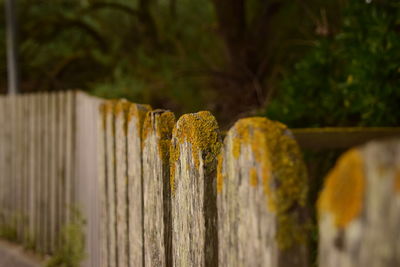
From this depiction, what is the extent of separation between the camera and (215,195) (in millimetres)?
2010

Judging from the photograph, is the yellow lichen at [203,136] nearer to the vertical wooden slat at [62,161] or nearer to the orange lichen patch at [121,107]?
the orange lichen patch at [121,107]

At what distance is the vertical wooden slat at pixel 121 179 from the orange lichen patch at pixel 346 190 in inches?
81.9

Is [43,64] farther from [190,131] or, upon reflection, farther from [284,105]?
[190,131]

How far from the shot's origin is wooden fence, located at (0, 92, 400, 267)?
1126 mm

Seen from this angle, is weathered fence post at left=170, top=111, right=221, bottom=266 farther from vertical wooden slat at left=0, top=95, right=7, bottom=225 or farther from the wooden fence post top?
vertical wooden slat at left=0, top=95, right=7, bottom=225

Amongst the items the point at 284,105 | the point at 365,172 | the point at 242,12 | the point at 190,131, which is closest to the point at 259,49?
the point at 242,12

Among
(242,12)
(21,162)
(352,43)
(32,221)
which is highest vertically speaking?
(242,12)

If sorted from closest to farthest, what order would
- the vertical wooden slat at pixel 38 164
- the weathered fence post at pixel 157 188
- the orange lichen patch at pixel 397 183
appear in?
the orange lichen patch at pixel 397 183
the weathered fence post at pixel 157 188
the vertical wooden slat at pixel 38 164

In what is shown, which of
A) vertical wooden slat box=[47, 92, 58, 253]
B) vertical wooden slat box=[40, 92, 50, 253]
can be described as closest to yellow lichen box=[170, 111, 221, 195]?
vertical wooden slat box=[47, 92, 58, 253]

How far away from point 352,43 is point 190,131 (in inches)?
105

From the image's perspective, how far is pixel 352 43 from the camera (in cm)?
443

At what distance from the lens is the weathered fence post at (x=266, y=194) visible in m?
1.48

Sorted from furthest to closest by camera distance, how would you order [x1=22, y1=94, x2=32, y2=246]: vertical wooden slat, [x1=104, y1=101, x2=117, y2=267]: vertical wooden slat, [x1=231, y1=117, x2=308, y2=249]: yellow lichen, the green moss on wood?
[x1=22, y1=94, x2=32, y2=246]: vertical wooden slat < the green moss on wood < [x1=104, y1=101, x2=117, y2=267]: vertical wooden slat < [x1=231, y1=117, x2=308, y2=249]: yellow lichen

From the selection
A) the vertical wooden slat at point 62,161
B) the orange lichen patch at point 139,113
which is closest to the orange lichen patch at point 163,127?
the orange lichen patch at point 139,113
